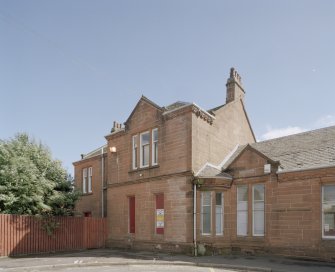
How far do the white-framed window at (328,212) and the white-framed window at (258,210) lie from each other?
112 inches

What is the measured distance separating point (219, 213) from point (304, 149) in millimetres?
5274

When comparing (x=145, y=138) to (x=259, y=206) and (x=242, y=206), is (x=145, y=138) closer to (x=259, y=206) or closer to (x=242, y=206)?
(x=242, y=206)

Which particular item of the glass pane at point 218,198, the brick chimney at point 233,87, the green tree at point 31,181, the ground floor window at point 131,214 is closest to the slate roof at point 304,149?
the glass pane at point 218,198

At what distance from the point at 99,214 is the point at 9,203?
Result: 317 inches

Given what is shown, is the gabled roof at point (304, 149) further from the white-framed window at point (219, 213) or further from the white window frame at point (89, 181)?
the white window frame at point (89, 181)

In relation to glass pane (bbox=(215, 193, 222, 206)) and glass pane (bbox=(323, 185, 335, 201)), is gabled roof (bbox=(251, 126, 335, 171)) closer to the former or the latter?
glass pane (bbox=(323, 185, 335, 201))

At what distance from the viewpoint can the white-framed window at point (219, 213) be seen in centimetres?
1766

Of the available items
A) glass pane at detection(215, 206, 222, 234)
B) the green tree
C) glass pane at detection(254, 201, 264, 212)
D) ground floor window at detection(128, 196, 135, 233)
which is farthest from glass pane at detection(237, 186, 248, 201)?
the green tree

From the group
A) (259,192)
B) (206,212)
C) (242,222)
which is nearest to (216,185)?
(206,212)

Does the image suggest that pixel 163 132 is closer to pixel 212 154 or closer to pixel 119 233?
pixel 212 154

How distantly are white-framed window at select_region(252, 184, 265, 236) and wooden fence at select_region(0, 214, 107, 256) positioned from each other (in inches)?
427

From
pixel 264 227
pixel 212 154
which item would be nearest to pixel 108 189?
pixel 212 154

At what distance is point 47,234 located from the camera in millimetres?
20328

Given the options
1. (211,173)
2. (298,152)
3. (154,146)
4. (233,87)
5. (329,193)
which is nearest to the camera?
(329,193)
